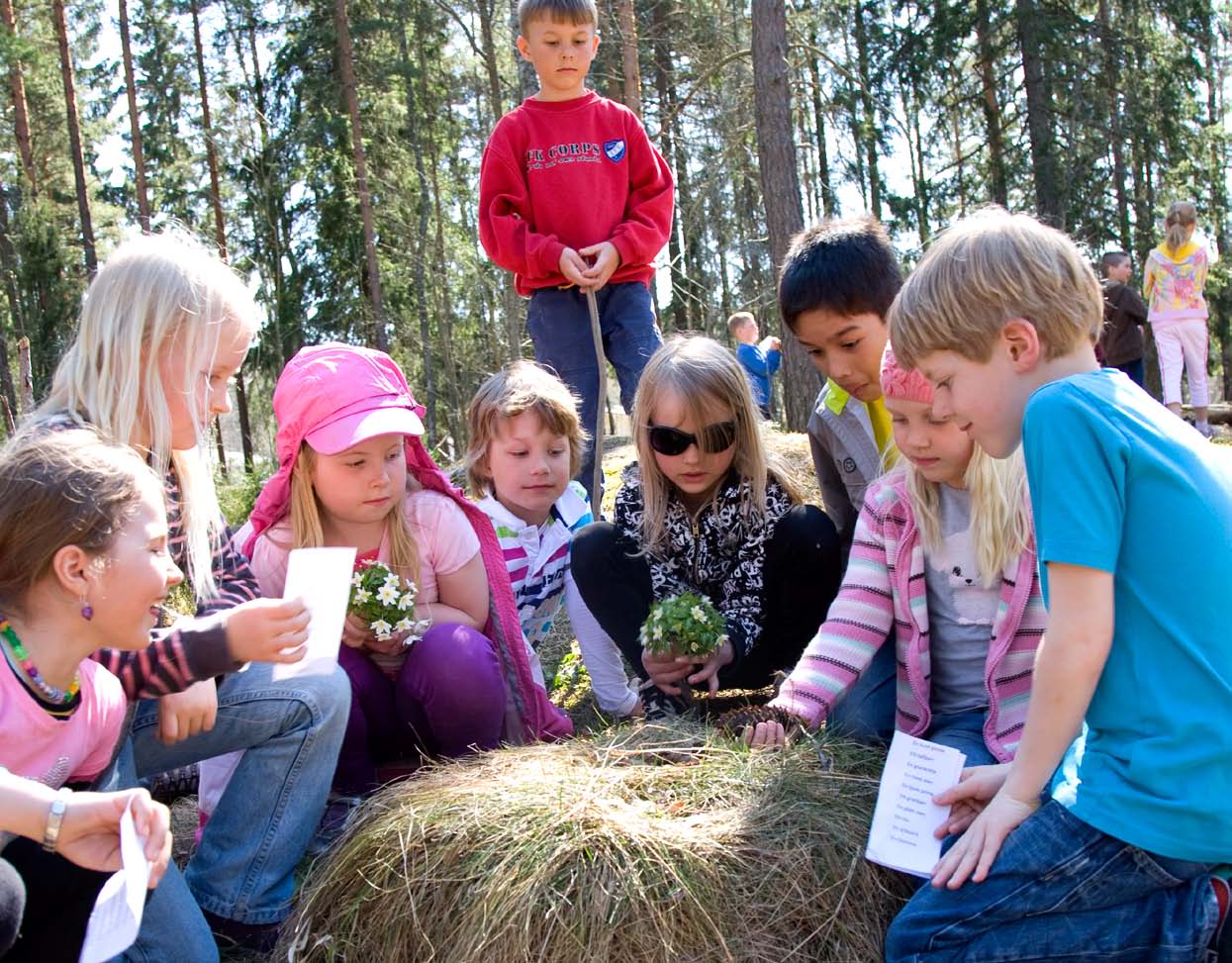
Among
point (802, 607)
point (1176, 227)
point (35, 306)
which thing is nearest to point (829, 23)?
point (1176, 227)

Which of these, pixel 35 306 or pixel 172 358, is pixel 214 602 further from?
pixel 35 306

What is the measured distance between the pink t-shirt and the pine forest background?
12.8 metres

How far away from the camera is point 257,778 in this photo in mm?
2246

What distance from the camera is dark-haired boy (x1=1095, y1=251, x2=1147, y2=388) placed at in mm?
9742

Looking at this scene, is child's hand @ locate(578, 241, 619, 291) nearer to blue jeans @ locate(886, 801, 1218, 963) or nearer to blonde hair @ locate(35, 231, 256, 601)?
blonde hair @ locate(35, 231, 256, 601)

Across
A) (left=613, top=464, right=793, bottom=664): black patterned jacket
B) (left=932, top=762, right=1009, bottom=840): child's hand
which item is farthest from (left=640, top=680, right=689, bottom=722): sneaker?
(left=932, top=762, right=1009, bottom=840): child's hand

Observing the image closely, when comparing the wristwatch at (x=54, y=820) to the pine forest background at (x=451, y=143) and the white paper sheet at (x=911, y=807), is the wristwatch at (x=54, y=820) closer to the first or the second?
the white paper sheet at (x=911, y=807)

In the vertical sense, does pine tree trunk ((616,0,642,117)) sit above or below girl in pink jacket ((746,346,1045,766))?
above

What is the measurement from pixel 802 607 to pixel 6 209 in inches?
826

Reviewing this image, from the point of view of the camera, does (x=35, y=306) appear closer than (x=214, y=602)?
No

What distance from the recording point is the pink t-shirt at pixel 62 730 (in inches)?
71.1

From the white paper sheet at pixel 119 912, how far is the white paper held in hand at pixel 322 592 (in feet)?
2.13

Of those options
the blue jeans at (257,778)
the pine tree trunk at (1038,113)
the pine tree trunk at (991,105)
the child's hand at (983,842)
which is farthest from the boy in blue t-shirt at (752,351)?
the child's hand at (983,842)

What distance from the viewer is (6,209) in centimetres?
1939
